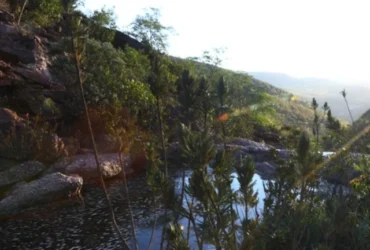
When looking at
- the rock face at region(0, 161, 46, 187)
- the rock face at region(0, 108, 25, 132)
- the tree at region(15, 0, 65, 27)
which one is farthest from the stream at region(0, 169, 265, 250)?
the tree at region(15, 0, 65, 27)

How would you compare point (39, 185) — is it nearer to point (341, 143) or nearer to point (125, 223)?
point (125, 223)

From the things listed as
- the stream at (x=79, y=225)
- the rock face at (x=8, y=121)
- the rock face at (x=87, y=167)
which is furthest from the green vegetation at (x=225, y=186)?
the rock face at (x=8, y=121)

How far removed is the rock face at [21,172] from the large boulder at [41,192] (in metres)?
1.99

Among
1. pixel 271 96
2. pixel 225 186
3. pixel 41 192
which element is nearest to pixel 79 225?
pixel 41 192

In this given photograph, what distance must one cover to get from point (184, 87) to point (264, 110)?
207 ft

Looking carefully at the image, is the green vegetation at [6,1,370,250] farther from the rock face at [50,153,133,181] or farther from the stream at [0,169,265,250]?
the rock face at [50,153,133,181]

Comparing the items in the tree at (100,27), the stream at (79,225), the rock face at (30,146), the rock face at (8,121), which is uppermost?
the tree at (100,27)

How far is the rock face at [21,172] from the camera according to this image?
19.9 meters

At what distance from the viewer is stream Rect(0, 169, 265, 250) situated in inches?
516

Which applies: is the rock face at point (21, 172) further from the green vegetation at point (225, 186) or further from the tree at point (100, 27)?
the tree at point (100, 27)

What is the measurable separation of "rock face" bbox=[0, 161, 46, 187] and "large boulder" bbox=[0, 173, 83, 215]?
1990mm

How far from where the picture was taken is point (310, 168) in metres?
6.14

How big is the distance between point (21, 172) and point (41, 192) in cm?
394

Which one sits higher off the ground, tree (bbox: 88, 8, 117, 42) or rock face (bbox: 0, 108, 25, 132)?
tree (bbox: 88, 8, 117, 42)
